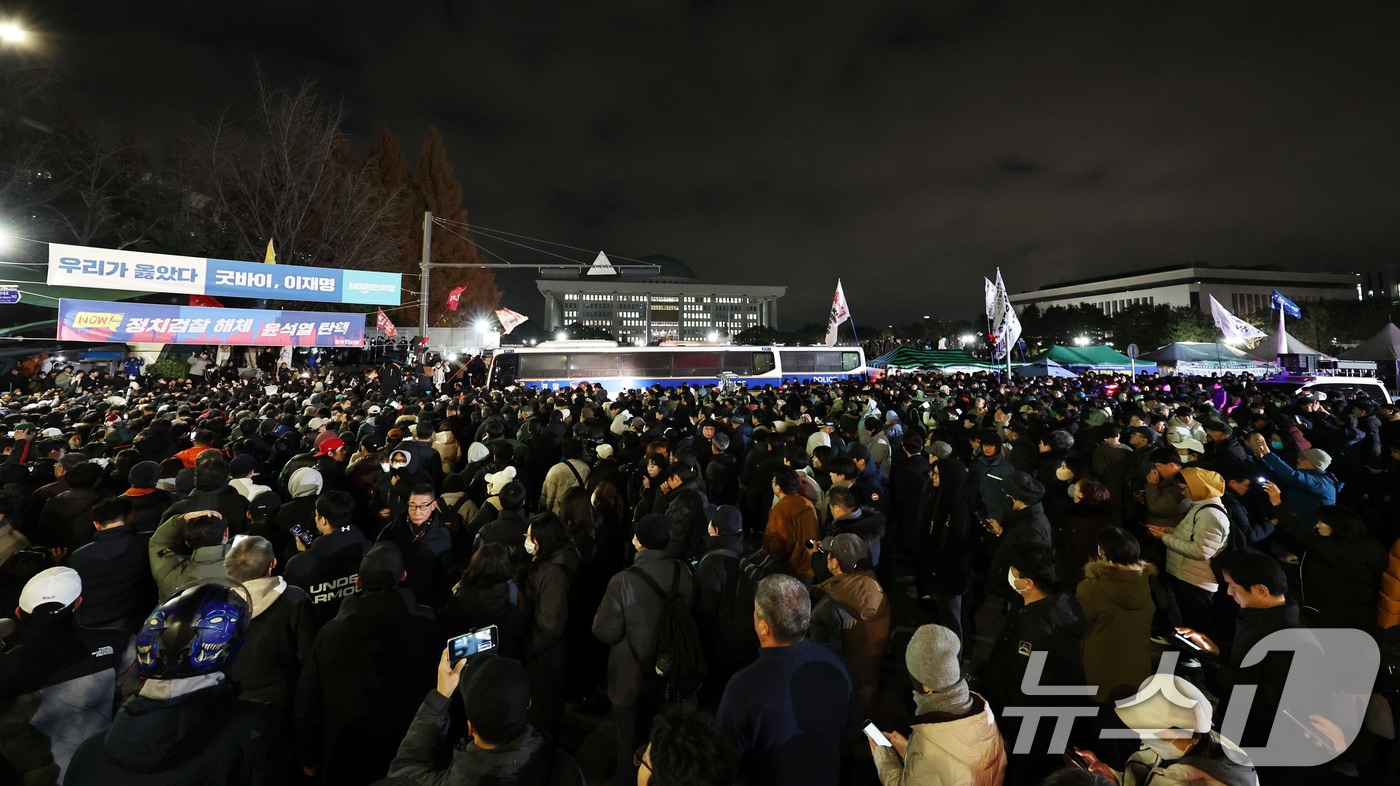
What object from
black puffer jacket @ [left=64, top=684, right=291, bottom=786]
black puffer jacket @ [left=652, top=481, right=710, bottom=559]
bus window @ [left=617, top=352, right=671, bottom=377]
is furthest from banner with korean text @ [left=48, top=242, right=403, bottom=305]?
black puffer jacket @ [left=64, top=684, right=291, bottom=786]

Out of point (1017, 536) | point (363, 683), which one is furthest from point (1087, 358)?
point (363, 683)

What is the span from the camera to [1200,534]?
3.98 metres

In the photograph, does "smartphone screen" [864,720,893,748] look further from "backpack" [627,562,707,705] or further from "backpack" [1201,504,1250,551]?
"backpack" [1201,504,1250,551]

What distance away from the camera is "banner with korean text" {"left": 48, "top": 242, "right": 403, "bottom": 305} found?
14.4 metres

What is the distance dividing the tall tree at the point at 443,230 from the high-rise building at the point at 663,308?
53839mm

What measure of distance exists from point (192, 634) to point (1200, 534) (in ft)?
18.1

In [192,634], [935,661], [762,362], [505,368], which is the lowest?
[935,661]

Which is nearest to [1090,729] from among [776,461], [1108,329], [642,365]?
[776,461]

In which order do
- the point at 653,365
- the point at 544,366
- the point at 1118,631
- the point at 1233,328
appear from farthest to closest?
the point at 653,365 → the point at 544,366 → the point at 1233,328 → the point at 1118,631

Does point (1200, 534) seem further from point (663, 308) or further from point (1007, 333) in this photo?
point (663, 308)

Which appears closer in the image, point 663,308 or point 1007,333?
point 1007,333

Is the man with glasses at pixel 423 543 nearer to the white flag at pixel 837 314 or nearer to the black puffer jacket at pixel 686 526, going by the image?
the black puffer jacket at pixel 686 526

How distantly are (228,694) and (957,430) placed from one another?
9069 millimetres

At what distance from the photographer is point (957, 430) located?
895 cm
